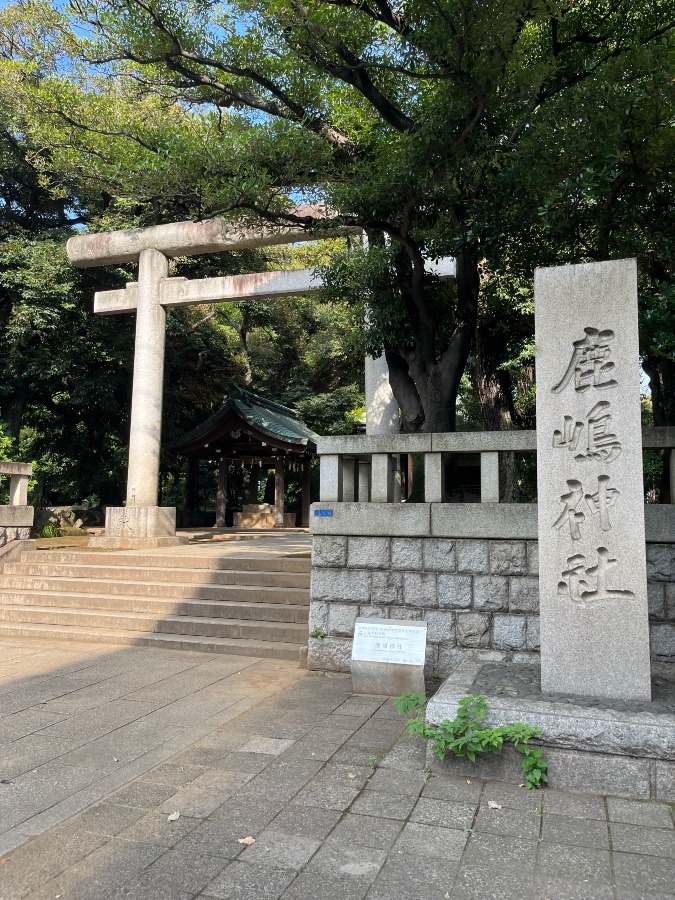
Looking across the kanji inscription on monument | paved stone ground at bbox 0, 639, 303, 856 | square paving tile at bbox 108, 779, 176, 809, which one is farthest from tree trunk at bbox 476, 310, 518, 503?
square paving tile at bbox 108, 779, 176, 809

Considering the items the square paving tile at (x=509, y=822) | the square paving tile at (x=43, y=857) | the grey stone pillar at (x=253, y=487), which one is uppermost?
the grey stone pillar at (x=253, y=487)

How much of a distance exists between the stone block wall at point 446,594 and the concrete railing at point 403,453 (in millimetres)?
446

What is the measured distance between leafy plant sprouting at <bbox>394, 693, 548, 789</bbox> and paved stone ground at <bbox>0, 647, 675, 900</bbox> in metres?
0.13

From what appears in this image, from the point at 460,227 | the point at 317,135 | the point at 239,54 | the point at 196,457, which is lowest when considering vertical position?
the point at 196,457

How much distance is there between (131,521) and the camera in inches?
512

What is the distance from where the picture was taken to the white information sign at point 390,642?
16.6 feet

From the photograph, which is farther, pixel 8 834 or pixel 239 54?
pixel 239 54

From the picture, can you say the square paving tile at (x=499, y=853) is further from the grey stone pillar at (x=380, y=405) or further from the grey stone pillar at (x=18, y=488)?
the grey stone pillar at (x=18, y=488)

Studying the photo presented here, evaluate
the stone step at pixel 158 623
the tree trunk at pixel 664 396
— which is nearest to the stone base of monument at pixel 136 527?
the stone step at pixel 158 623

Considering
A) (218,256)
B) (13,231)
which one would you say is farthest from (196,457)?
(13,231)

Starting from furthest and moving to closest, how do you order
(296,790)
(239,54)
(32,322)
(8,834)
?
A: 1. (32,322)
2. (239,54)
3. (296,790)
4. (8,834)

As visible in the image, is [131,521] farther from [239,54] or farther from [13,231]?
[13,231]

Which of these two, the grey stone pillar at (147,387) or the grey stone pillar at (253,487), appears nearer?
the grey stone pillar at (147,387)

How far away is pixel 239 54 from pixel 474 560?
608 cm
